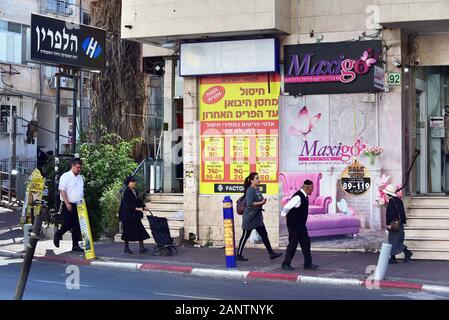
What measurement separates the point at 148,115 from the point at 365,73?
36.5 ft

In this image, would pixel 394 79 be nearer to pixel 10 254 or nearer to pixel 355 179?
pixel 355 179

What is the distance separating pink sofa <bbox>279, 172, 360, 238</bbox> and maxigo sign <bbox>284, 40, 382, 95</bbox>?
1.99 meters

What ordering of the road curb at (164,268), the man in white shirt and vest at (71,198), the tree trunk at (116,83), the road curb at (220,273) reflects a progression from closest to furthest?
the road curb at (220,273)
the road curb at (164,268)
the man in white shirt and vest at (71,198)
the tree trunk at (116,83)

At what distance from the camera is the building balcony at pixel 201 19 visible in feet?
56.4

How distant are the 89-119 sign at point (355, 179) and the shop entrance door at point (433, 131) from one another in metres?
2.26

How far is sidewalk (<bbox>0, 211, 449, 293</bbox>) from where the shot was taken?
1343 centimetres

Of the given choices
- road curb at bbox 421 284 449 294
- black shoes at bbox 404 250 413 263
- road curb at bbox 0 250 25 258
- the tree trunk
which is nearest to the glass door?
black shoes at bbox 404 250 413 263

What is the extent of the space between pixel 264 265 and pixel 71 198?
15.3ft

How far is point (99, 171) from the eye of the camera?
66.2 feet

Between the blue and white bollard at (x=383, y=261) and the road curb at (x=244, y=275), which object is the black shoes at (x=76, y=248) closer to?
the road curb at (x=244, y=275)

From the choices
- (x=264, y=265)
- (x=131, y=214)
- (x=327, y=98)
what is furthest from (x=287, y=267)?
(x=327, y=98)

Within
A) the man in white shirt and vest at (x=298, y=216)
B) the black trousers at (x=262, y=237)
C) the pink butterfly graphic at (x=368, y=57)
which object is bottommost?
the black trousers at (x=262, y=237)

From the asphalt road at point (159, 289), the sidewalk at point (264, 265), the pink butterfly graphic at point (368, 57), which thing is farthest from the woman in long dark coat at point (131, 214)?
the pink butterfly graphic at point (368, 57)

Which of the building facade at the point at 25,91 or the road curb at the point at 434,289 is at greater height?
the building facade at the point at 25,91
